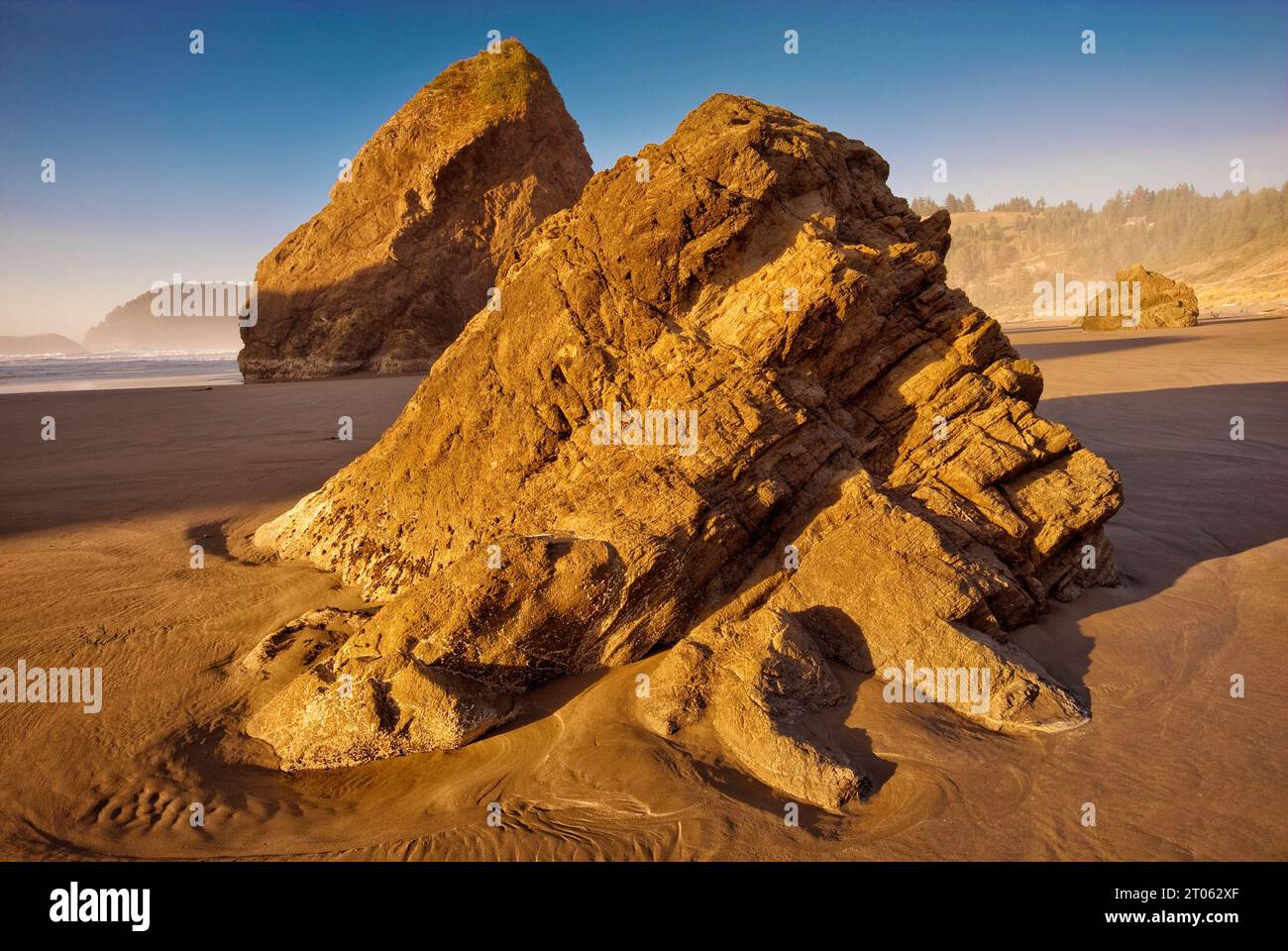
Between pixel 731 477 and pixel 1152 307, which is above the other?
pixel 1152 307

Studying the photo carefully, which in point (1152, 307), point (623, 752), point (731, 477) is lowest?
point (623, 752)

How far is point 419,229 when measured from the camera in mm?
27953

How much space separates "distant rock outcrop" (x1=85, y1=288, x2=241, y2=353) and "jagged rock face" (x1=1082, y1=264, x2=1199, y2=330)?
431 feet

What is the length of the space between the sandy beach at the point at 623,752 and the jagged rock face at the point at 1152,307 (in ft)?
99.0

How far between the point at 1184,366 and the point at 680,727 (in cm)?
2002

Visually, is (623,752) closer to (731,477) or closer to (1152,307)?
(731,477)

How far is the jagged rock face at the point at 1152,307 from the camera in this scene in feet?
102

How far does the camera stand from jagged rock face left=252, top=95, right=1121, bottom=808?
4.05m

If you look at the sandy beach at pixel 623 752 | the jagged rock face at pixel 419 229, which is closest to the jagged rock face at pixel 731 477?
the sandy beach at pixel 623 752

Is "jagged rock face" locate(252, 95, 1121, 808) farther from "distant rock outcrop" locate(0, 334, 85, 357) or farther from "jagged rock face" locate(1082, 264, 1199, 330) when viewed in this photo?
"distant rock outcrop" locate(0, 334, 85, 357)

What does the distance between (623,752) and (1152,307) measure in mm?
37693

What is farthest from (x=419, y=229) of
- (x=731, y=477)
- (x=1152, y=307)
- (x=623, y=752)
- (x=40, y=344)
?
(x=40, y=344)

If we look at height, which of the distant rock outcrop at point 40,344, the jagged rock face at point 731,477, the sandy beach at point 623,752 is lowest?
the sandy beach at point 623,752

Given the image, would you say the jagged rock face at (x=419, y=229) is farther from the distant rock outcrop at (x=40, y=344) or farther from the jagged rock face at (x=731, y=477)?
the distant rock outcrop at (x=40, y=344)
